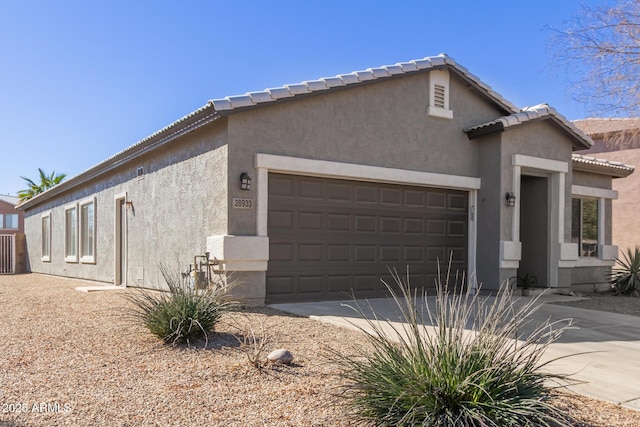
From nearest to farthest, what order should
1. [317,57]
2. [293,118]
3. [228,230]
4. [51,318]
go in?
1. [51,318]
2. [228,230]
3. [293,118]
4. [317,57]

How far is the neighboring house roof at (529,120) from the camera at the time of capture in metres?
11.4

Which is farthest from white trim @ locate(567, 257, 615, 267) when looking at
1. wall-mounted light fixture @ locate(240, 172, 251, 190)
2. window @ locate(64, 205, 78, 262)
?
window @ locate(64, 205, 78, 262)

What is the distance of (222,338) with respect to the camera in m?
6.47

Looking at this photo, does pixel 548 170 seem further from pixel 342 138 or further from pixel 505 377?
pixel 505 377

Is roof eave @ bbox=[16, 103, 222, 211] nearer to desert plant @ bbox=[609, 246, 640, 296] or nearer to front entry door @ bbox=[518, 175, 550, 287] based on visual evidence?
front entry door @ bbox=[518, 175, 550, 287]

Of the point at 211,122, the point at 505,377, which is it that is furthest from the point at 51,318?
the point at 505,377

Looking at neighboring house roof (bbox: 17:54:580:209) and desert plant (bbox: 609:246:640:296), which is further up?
neighboring house roof (bbox: 17:54:580:209)

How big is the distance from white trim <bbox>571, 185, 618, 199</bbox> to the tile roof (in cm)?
315

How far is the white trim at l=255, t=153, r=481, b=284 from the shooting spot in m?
9.30

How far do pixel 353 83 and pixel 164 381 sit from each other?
7185 millimetres

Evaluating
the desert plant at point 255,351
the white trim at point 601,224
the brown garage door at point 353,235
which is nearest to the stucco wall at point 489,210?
the brown garage door at point 353,235

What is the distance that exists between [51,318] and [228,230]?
3.10m

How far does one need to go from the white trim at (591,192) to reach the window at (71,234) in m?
15.8

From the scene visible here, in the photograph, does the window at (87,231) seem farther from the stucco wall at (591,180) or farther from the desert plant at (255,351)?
the stucco wall at (591,180)
